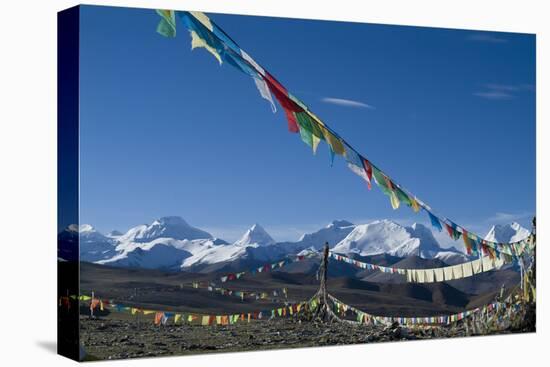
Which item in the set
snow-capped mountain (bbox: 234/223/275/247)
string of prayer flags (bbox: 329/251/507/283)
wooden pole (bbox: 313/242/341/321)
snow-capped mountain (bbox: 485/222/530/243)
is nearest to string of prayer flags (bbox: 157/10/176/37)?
snow-capped mountain (bbox: 234/223/275/247)

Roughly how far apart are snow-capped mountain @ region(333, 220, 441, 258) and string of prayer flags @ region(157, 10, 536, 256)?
18 cm

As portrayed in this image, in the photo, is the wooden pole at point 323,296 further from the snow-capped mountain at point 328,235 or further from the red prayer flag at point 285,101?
the red prayer flag at point 285,101

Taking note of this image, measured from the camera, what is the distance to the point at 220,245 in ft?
37.4

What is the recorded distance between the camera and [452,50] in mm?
12500

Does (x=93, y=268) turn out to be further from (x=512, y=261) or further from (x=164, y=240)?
(x=512, y=261)

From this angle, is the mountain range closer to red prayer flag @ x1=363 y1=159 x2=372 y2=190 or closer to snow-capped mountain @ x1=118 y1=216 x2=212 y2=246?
snow-capped mountain @ x1=118 y1=216 x2=212 y2=246

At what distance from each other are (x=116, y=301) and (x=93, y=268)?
35 centimetres

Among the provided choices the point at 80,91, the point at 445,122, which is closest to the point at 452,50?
the point at 445,122

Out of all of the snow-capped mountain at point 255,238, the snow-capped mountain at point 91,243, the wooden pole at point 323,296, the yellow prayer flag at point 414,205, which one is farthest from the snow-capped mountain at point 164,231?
the yellow prayer flag at point 414,205

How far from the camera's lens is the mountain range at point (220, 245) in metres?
10.8

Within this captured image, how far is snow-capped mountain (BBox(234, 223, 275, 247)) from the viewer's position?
11.5m

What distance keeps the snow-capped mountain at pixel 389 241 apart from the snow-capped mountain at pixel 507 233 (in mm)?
625

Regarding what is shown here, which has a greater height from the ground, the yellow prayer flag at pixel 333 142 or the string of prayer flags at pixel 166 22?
the string of prayer flags at pixel 166 22

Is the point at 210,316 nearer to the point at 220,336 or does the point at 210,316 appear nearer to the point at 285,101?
the point at 220,336
